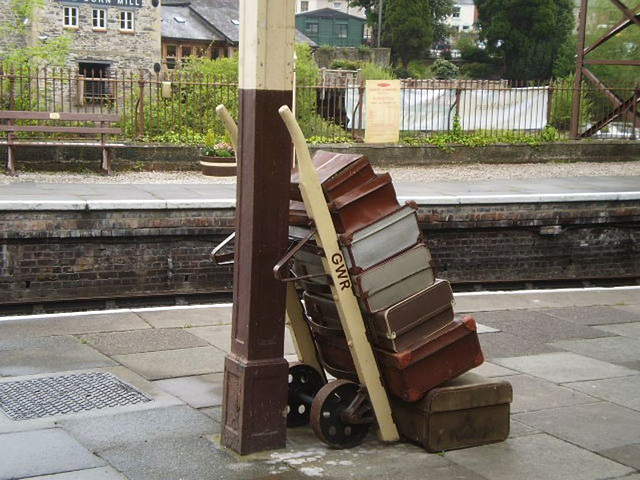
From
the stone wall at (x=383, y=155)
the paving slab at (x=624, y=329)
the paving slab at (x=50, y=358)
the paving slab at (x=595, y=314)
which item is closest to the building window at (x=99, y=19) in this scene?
the stone wall at (x=383, y=155)

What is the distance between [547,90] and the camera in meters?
23.7

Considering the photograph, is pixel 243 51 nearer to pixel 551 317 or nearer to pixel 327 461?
pixel 327 461

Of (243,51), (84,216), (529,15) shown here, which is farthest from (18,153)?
(529,15)

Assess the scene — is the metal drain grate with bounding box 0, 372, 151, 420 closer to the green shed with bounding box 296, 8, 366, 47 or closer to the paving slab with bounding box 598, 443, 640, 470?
the paving slab with bounding box 598, 443, 640, 470

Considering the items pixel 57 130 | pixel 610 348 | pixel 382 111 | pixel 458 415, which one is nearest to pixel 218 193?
pixel 57 130

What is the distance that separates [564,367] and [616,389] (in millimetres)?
703

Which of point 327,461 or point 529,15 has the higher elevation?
point 529,15

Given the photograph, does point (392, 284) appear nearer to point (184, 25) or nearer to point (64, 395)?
point (64, 395)

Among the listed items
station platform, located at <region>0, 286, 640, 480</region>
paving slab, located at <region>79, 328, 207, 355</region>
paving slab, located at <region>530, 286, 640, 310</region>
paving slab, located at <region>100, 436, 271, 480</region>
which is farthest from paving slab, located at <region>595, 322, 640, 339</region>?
paving slab, located at <region>100, 436, 271, 480</region>

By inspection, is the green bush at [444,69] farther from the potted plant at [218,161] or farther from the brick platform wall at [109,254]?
the brick platform wall at [109,254]

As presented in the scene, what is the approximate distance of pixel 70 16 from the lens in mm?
44750

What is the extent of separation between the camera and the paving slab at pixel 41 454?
5422 mm

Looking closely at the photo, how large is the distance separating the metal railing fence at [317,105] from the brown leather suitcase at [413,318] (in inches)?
549

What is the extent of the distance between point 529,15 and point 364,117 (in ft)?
153
